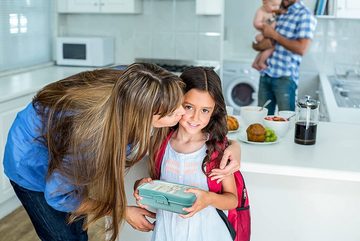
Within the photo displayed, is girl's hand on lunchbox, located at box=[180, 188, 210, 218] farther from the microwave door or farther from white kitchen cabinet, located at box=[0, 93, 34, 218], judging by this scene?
the microwave door

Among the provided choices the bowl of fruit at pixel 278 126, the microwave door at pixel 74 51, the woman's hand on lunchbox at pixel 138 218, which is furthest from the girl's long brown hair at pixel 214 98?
the microwave door at pixel 74 51

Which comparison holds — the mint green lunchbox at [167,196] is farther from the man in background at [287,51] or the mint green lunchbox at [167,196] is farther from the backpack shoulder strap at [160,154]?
the man in background at [287,51]

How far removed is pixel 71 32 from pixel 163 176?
321cm

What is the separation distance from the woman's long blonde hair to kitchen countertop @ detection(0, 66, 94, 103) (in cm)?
165

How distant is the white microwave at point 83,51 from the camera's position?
13.6 ft

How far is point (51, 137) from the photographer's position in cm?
138

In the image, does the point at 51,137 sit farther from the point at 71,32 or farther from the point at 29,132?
the point at 71,32

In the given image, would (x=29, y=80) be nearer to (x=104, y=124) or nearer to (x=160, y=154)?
(x=160, y=154)

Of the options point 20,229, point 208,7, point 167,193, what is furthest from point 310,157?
point 208,7

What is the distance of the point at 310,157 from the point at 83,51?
287 cm

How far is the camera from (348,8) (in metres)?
4.16

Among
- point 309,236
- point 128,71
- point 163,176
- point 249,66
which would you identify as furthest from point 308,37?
point 128,71

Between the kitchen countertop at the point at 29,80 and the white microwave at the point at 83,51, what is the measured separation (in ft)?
0.23

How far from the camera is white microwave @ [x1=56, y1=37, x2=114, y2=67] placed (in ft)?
13.6
